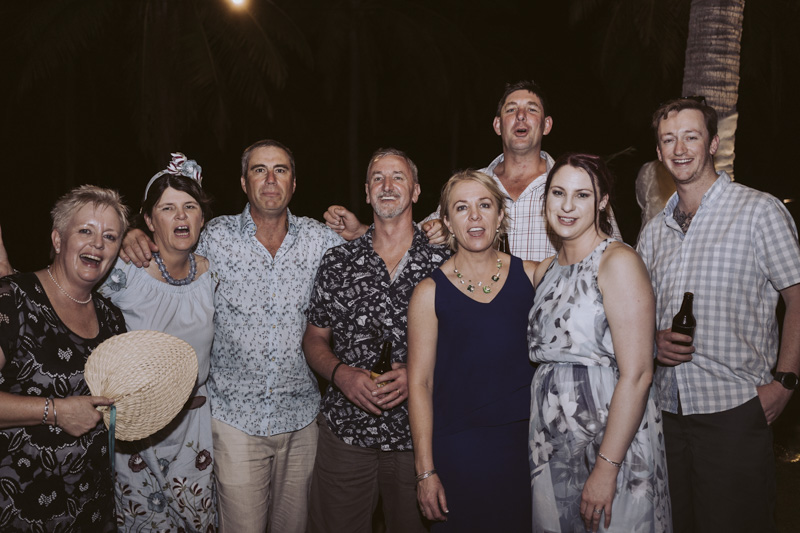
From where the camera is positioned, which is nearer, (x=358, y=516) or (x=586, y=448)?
(x=586, y=448)

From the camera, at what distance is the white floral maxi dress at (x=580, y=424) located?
2.72 m

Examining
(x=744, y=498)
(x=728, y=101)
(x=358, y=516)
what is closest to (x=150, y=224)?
(x=358, y=516)

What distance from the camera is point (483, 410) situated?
3.13m

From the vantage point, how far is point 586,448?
9.21 feet

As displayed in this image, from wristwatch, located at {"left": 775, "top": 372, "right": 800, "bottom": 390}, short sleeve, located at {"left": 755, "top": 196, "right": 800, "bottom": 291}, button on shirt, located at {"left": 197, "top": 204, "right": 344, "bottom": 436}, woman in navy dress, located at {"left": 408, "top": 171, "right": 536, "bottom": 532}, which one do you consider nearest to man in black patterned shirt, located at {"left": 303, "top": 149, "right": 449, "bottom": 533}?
button on shirt, located at {"left": 197, "top": 204, "right": 344, "bottom": 436}

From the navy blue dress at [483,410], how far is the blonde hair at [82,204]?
1.82 m

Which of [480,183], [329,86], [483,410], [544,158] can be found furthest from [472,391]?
[329,86]

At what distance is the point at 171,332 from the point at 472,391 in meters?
1.86

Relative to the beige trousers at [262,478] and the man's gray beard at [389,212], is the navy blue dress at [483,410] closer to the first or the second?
the man's gray beard at [389,212]

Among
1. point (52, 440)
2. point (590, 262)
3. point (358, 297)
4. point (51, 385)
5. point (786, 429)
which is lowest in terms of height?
point (786, 429)

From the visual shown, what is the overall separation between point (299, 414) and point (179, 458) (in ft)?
2.58

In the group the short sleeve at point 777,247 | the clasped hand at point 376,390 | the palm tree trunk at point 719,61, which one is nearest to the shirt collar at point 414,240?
the clasped hand at point 376,390

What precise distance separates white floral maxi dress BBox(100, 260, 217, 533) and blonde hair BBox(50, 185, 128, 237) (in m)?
0.44

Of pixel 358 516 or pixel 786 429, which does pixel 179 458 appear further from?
pixel 786 429
